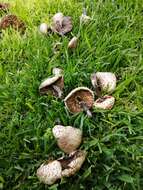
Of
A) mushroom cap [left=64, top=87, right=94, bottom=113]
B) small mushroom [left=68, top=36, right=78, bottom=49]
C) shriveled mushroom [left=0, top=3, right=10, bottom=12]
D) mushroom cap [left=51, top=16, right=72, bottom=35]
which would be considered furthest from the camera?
shriveled mushroom [left=0, top=3, right=10, bottom=12]

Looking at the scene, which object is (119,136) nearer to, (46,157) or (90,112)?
(90,112)

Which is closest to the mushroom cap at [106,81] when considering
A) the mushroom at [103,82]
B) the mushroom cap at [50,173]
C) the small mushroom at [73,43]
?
the mushroom at [103,82]

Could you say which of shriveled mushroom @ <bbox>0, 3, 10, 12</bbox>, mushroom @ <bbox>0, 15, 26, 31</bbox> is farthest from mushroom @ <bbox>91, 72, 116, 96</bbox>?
shriveled mushroom @ <bbox>0, 3, 10, 12</bbox>

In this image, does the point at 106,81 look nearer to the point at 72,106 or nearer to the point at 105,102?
the point at 105,102

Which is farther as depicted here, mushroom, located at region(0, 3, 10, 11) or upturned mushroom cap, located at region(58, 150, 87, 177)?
mushroom, located at region(0, 3, 10, 11)

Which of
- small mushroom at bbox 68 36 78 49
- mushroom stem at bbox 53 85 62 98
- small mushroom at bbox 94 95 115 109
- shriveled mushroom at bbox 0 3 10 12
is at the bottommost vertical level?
small mushroom at bbox 94 95 115 109

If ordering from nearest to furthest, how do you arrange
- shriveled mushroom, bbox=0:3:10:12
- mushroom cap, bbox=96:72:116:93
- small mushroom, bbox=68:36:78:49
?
mushroom cap, bbox=96:72:116:93 → small mushroom, bbox=68:36:78:49 → shriveled mushroom, bbox=0:3:10:12

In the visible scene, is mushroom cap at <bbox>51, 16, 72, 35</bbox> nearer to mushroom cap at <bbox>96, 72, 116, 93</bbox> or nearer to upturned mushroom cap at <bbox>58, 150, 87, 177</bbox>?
mushroom cap at <bbox>96, 72, 116, 93</bbox>
